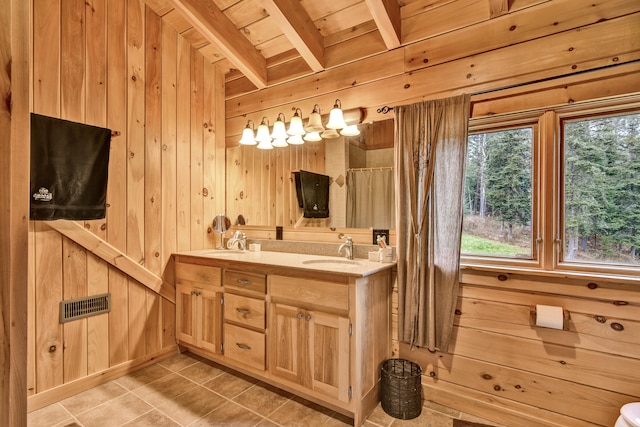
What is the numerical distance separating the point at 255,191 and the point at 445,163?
1808 mm

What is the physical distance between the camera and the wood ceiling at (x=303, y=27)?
2.04m

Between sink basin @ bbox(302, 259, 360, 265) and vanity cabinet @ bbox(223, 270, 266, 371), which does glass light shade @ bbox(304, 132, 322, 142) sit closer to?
sink basin @ bbox(302, 259, 360, 265)

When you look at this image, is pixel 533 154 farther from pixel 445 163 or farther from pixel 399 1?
pixel 399 1

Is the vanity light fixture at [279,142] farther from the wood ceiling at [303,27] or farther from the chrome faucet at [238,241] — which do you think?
the chrome faucet at [238,241]

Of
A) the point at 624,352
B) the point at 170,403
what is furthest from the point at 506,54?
the point at 170,403

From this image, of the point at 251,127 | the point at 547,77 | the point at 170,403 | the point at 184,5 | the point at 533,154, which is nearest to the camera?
the point at 547,77

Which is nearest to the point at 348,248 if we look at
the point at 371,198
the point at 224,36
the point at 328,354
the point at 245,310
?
the point at 371,198

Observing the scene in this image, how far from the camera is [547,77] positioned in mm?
1770

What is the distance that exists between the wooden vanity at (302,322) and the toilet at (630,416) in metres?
1.16

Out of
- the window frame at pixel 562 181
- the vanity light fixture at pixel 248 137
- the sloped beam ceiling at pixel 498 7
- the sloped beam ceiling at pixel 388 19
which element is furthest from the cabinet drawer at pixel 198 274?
the sloped beam ceiling at pixel 498 7

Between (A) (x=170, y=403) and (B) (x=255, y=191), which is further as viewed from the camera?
(B) (x=255, y=191)

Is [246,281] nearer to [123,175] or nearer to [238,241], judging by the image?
[238,241]

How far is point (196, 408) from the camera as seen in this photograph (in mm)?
2002

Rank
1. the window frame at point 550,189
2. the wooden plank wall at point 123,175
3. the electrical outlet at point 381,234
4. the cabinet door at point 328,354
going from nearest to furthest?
the window frame at point 550,189
the cabinet door at point 328,354
the wooden plank wall at point 123,175
the electrical outlet at point 381,234
